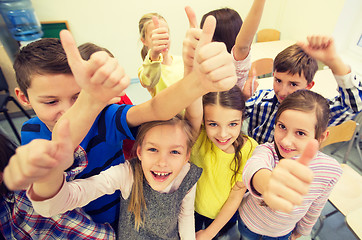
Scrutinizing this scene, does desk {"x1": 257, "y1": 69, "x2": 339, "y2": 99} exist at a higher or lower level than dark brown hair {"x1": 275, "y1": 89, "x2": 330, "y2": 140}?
lower

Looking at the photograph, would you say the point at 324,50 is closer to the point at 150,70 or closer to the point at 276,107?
the point at 276,107

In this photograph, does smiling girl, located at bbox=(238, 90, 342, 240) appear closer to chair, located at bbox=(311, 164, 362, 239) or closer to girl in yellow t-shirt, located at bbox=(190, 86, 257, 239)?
girl in yellow t-shirt, located at bbox=(190, 86, 257, 239)

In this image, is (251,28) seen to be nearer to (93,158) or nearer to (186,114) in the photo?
(186,114)

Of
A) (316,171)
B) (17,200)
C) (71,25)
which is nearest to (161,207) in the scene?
(17,200)

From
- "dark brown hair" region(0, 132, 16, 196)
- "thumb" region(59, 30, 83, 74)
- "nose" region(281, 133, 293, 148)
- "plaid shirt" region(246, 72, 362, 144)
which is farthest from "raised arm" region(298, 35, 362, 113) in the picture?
"dark brown hair" region(0, 132, 16, 196)

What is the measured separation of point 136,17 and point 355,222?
3.51m

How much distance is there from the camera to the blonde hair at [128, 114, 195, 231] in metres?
0.81

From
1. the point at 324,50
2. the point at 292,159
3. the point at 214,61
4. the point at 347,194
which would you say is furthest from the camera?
the point at 347,194

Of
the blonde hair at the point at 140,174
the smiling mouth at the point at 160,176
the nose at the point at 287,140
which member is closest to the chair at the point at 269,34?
the nose at the point at 287,140

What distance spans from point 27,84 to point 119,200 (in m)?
0.61

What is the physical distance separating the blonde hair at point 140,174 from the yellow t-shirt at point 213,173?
17 centimetres

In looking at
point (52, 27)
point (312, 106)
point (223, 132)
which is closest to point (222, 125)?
point (223, 132)

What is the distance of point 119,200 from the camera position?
0.94 metres

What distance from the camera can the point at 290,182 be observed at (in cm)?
43
